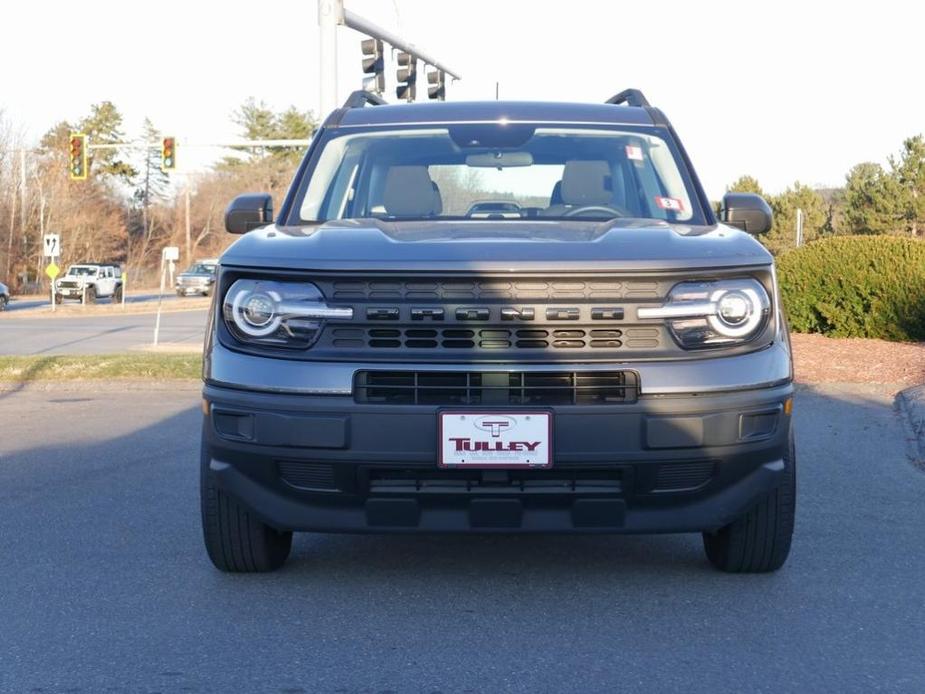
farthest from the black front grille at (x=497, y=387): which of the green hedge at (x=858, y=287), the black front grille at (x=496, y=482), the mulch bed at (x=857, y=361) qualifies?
the green hedge at (x=858, y=287)

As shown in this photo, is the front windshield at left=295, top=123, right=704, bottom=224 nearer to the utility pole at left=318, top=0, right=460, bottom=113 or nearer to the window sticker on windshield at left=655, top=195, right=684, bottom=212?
the window sticker on windshield at left=655, top=195, right=684, bottom=212

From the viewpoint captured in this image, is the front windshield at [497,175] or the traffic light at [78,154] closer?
the front windshield at [497,175]

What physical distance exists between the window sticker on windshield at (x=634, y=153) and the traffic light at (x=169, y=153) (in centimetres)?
2858

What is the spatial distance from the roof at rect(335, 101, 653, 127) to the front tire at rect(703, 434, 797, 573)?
2.13 metres

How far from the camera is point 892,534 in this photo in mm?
6387

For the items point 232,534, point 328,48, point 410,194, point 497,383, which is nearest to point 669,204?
point 410,194

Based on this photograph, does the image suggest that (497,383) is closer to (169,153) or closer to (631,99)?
Answer: (631,99)

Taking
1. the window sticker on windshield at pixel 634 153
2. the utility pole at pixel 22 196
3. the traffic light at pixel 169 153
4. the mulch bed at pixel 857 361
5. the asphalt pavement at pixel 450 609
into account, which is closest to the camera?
the asphalt pavement at pixel 450 609

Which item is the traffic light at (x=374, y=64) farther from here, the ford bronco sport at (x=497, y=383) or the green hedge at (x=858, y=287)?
the ford bronco sport at (x=497, y=383)

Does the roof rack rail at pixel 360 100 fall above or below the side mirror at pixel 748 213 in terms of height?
above

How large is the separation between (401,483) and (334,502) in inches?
10.3

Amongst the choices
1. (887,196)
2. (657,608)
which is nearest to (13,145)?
(887,196)

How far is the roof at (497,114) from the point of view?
6.46 metres

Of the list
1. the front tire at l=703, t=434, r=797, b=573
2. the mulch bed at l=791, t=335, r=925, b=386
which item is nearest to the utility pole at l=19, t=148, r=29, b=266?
the mulch bed at l=791, t=335, r=925, b=386
